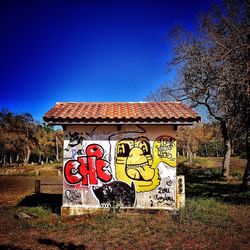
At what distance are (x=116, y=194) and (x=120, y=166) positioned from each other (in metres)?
1.03

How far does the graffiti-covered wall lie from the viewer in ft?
31.2

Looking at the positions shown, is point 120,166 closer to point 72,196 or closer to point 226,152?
point 72,196

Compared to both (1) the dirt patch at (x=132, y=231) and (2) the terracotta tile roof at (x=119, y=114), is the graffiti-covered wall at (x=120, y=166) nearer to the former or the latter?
(2) the terracotta tile roof at (x=119, y=114)

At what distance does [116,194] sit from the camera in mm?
9523

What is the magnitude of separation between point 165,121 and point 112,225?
3959mm

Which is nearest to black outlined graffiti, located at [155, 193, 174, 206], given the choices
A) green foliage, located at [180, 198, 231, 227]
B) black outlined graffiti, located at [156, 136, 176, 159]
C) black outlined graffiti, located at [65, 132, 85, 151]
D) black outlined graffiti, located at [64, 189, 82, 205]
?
green foliage, located at [180, 198, 231, 227]

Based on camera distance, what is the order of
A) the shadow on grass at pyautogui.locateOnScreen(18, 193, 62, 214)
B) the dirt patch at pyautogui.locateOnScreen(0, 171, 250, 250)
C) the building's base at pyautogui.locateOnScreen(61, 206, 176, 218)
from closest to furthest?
the dirt patch at pyautogui.locateOnScreen(0, 171, 250, 250) < the building's base at pyautogui.locateOnScreen(61, 206, 176, 218) < the shadow on grass at pyautogui.locateOnScreen(18, 193, 62, 214)

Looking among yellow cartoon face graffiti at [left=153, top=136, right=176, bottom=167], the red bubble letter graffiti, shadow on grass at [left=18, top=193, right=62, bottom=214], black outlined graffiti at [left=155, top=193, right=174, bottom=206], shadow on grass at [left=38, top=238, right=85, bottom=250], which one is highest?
yellow cartoon face graffiti at [left=153, top=136, right=176, bottom=167]

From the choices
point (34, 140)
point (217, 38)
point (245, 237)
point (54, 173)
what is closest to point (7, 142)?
point (34, 140)

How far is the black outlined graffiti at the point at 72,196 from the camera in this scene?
31.2 ft

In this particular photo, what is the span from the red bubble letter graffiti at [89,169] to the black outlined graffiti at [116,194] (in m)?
0.29

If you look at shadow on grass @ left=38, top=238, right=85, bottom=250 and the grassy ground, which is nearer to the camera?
shadow on grass @ left=38, top=238, right=85, bottom=250

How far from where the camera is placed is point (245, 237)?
7020 mm

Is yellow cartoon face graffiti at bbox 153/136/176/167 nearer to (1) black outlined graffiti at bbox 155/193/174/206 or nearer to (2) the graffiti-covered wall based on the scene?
(2) the graffiti-covered wall
